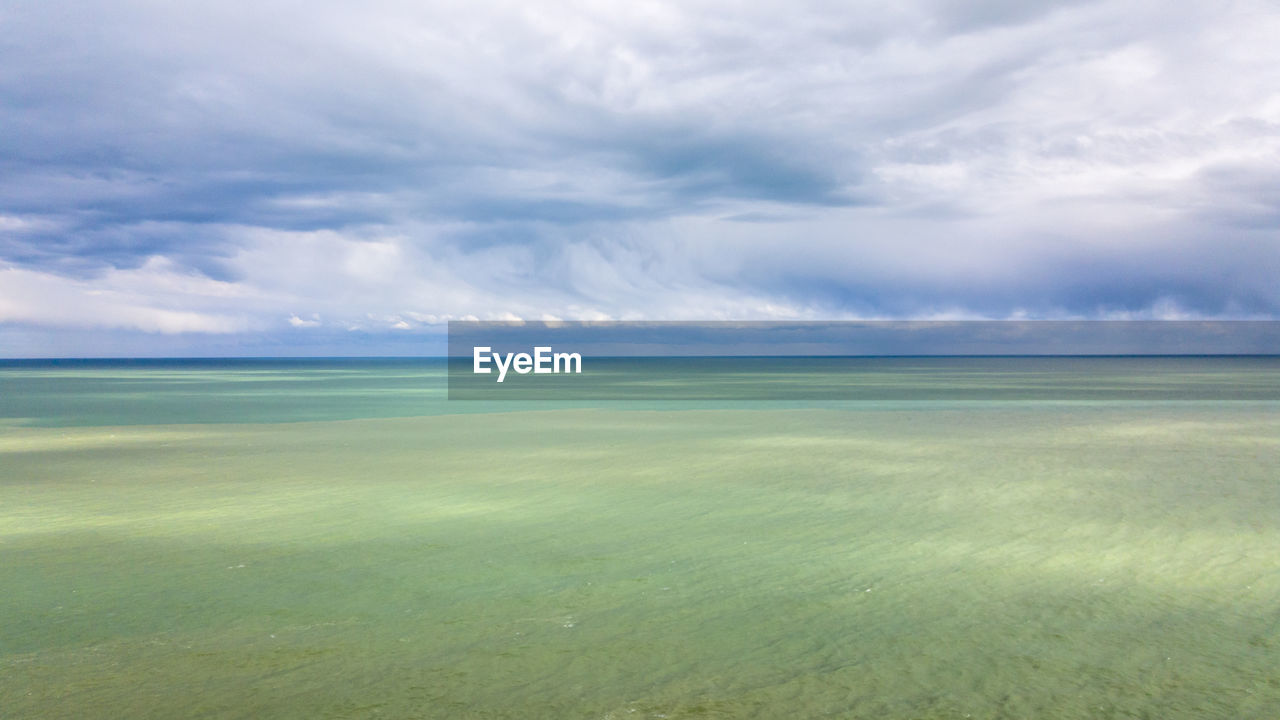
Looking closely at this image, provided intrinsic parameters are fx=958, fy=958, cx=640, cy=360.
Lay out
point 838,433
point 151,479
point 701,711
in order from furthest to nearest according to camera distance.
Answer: point 838,433 < point 151,479 < point 701,711

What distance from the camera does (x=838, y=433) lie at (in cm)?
3084

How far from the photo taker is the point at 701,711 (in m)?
7.46

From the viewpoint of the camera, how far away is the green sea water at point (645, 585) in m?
7.90

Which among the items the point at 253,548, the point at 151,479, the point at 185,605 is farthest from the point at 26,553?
the point at 151,479

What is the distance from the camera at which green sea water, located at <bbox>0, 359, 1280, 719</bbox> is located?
25.9 ft

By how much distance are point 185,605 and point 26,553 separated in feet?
14.3

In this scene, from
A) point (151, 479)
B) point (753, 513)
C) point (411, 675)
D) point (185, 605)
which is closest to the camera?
point (411, 675)

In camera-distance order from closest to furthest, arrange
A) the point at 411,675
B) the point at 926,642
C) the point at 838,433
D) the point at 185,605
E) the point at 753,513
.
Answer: the point at 411,675 → the point at 926,642 → the point at 185,605 → the point at 753,513 → the point at 838,433

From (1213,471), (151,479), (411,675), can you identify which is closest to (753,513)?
(411,675)

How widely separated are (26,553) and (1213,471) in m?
22.4

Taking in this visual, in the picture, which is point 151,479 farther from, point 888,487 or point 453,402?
point 453,402

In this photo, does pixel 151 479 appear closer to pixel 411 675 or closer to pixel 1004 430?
pixel 411 675

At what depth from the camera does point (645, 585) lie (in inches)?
444

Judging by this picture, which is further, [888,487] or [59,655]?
[888,487]
